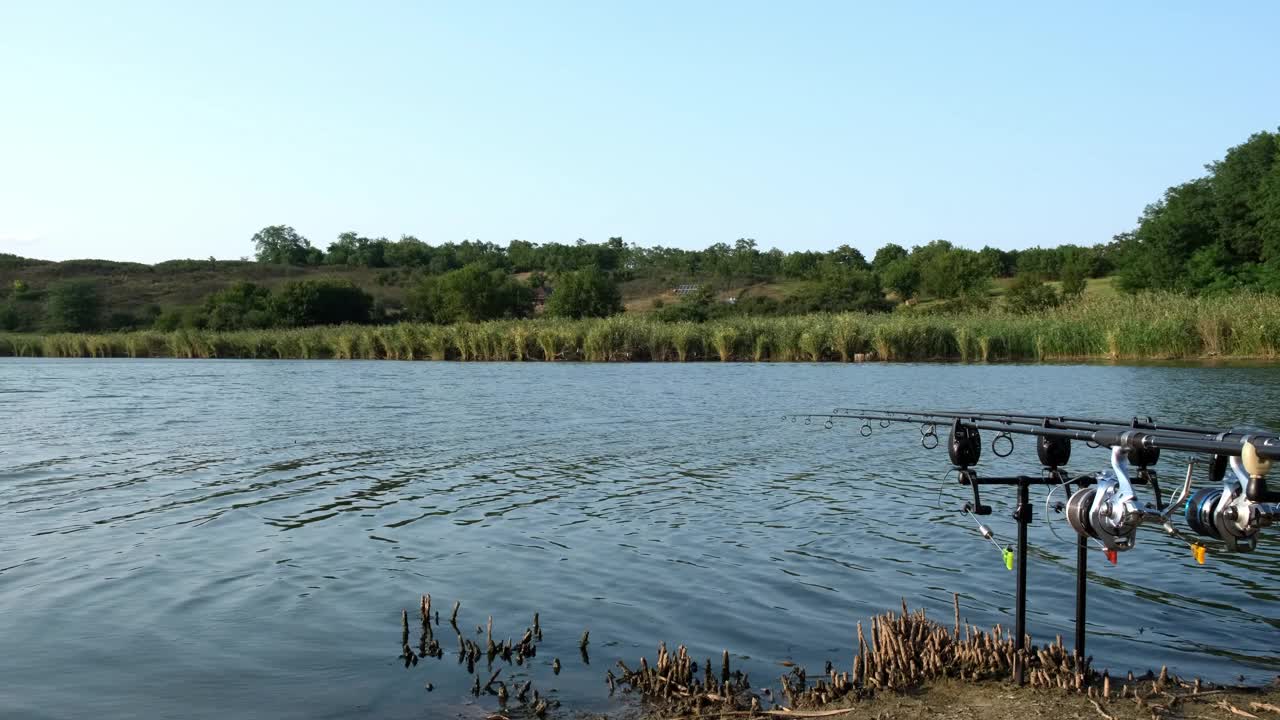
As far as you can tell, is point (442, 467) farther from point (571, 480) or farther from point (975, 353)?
point (975, 353)

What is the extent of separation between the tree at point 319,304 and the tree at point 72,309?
15661 millimetres

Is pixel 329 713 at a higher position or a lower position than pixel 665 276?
lower

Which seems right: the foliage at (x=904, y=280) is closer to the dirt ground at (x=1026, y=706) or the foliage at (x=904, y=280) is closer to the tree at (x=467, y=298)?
the tree at (x=467, y=298)

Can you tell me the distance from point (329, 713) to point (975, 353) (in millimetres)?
39299

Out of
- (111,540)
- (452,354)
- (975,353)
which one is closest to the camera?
(111,540)

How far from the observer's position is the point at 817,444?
638 inches

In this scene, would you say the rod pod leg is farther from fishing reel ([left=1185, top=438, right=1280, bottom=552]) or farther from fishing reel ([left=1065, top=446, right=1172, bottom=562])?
fishing reel ([left=1185, top=438, right=1280, bottom=552])

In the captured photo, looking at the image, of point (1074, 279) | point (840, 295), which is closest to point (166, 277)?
point (840, 295)

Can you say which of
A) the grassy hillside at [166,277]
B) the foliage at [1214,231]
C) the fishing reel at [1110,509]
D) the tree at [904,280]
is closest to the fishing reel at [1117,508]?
the fishing reel at [1110,509]

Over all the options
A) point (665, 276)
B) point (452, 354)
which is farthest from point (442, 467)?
point (665, 276)

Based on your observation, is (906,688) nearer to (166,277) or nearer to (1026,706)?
(1026,706)

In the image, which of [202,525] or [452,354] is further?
[452,354]

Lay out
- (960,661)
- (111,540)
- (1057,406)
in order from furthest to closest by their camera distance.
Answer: (1057,406)
(111,540)
(960,661)

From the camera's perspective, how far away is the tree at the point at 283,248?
143m
